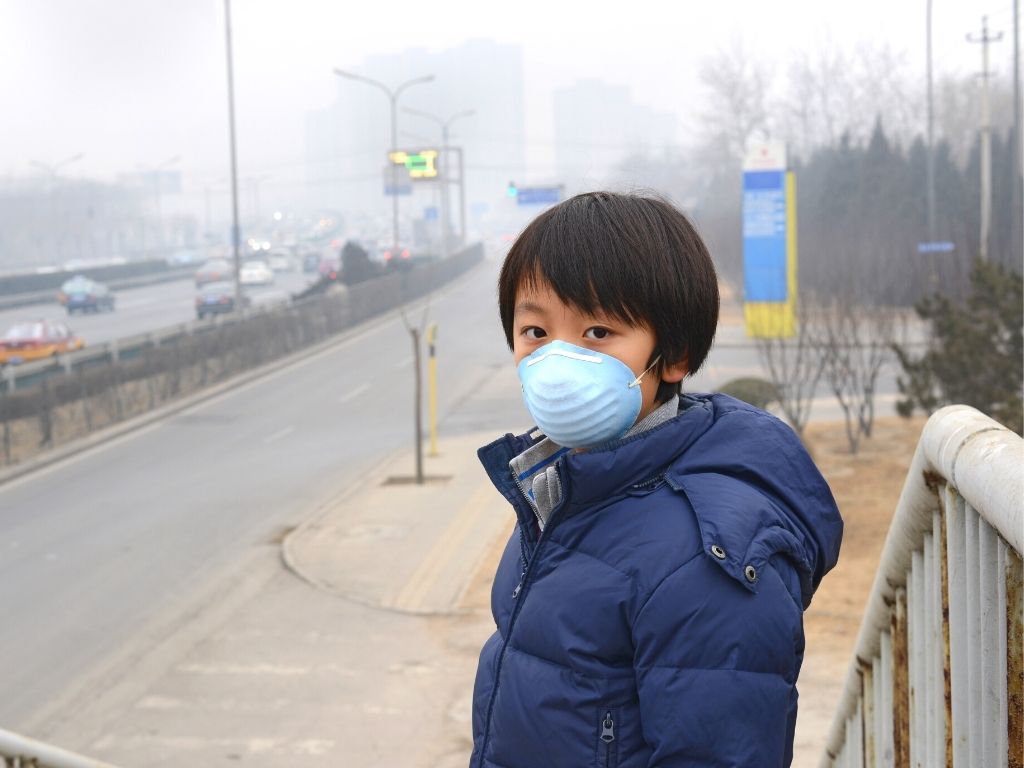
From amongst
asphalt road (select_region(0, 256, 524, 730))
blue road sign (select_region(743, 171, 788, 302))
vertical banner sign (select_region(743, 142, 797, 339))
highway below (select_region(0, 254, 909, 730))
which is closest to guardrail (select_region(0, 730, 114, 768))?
highway below (select_region(0, 254, 909, 730))

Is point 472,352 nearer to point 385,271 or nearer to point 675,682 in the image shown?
point 385,271

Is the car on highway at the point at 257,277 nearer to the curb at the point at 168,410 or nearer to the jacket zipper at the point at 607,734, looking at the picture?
the curb at the point at 168,410

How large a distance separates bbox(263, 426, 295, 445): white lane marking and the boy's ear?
795 inches

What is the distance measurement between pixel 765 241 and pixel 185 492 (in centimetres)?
1527

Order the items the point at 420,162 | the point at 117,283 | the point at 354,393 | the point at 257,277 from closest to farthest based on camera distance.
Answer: the point at 354,393 → the point at 420,162 → the point at 257,277 → the point at 117,283

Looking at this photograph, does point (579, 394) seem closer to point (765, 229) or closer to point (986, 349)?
point (986, 349)

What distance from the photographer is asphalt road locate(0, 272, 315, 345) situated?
41.0m

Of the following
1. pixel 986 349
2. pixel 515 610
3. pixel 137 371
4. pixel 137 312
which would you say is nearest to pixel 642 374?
pixel 515 610

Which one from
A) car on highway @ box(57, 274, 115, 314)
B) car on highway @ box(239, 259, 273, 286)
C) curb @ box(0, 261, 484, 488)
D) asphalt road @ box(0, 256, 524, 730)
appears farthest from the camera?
car on highway @ box(239, 259, 273, 286)

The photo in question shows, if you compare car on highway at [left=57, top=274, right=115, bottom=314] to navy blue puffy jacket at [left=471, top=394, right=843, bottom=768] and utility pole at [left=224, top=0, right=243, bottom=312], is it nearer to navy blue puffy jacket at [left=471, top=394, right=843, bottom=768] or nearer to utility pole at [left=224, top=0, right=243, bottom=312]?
utility pole at [left=224, top=0, right=243, bottom=312]

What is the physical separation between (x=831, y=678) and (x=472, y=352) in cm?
2578

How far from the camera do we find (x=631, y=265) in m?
1.96

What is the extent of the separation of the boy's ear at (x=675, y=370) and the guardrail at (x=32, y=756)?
2.60 metres

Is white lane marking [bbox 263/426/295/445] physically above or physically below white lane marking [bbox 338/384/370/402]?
below
